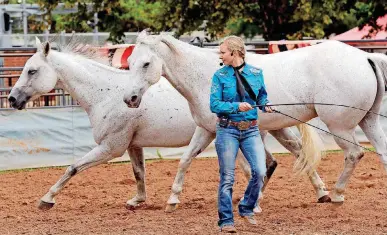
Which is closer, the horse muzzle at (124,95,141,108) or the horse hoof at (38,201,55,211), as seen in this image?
the horse muzzle at (124,95,141,108)

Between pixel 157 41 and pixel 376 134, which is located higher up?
pixel 157 41


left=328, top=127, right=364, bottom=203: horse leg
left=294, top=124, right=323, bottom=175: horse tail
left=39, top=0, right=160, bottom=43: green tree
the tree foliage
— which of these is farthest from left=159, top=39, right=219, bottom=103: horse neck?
left=39, top=0, right=160, bottom=43: green tree

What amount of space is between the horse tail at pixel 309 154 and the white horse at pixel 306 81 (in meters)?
0.54

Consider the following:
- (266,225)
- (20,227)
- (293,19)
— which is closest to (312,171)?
(266,225)

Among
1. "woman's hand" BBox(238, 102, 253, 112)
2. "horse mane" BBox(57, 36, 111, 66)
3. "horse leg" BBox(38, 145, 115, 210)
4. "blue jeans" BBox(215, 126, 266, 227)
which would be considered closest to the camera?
"woman's hand" BBox(238, 102, 253, 112)

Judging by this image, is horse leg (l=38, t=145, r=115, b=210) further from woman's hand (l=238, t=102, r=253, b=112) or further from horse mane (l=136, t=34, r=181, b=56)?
woman's hand (l=238, t=102, r=253, b=112)

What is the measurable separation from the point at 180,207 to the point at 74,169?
4.05 ft

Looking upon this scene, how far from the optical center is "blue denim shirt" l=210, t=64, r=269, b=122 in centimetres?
738

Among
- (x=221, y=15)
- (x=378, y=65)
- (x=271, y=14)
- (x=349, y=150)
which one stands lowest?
(x=271, y=14)

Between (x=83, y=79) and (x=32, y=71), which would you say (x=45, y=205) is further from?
(x=32, y=71)

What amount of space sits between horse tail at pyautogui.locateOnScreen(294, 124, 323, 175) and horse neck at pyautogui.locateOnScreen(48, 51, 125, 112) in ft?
6.99

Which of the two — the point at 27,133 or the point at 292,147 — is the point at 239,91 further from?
the point at 27,133

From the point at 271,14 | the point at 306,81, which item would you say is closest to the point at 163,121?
the point at 306,81

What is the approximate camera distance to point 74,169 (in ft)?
30.9
